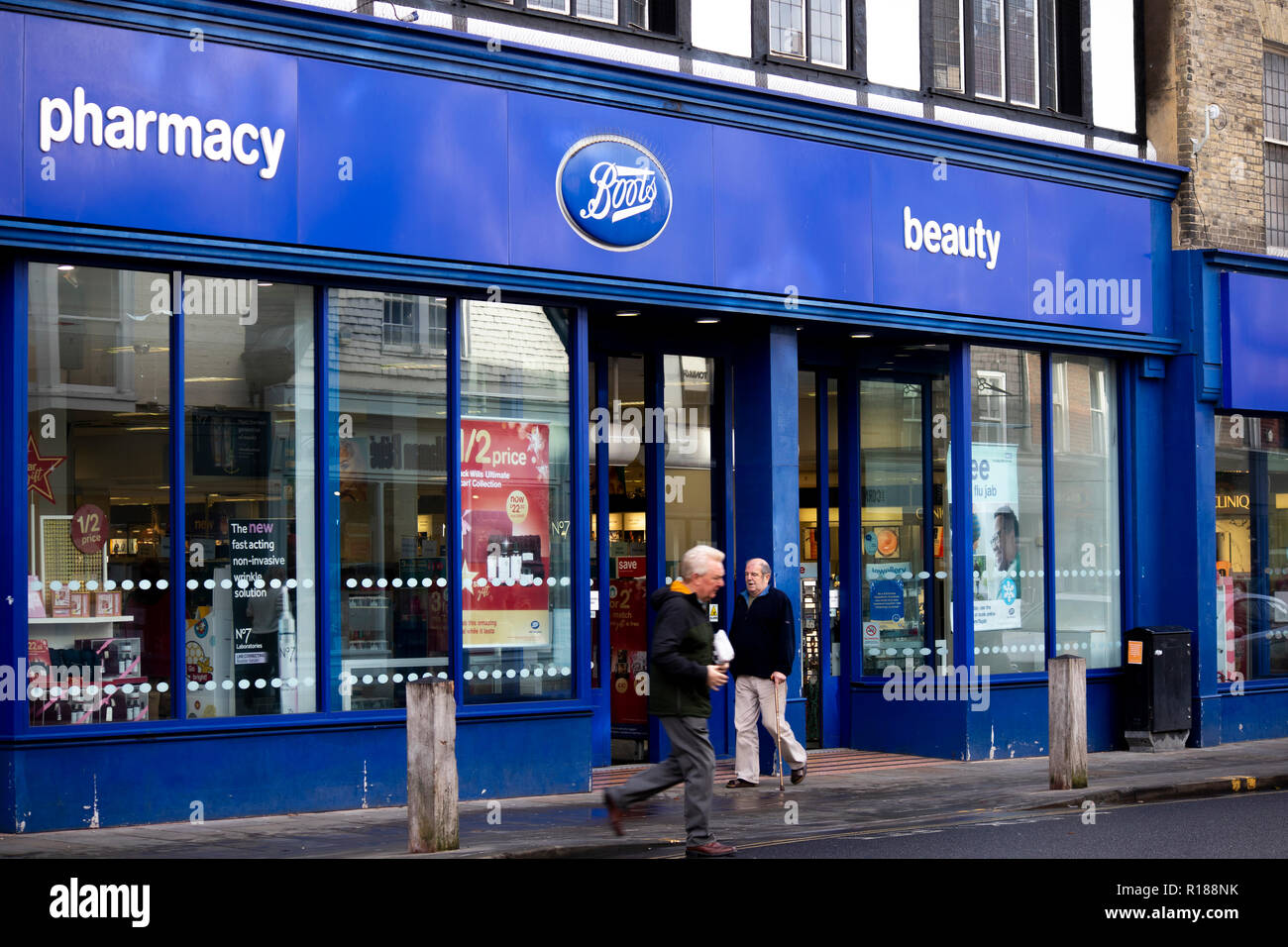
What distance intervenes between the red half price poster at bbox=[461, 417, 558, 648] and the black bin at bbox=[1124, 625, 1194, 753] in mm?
6760

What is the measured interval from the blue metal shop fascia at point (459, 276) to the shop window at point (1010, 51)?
2.38 m

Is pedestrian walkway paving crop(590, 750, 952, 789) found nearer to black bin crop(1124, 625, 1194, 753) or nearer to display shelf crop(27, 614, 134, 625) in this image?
black bin crop(1124, 625, 1194, 753)

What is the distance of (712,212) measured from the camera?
13.9m

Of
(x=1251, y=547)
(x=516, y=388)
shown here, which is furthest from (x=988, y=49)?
(x=516, y=388)

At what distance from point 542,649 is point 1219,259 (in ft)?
29.5

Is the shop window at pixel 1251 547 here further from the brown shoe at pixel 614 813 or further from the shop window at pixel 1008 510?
the brown shoe at pixel 614 813

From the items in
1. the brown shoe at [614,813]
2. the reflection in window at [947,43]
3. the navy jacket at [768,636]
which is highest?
the reflection in window at [947,43]

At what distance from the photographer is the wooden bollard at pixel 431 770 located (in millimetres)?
9727

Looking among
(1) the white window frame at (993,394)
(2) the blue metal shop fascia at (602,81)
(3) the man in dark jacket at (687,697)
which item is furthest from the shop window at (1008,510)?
(3) the man in dark jacket at (687,697)

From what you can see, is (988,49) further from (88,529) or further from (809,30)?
(88,529)

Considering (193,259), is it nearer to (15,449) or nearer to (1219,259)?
(15,449)

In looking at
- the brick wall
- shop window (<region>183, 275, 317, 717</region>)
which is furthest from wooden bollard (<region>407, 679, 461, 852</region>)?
the brick wall

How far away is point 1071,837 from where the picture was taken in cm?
1050
